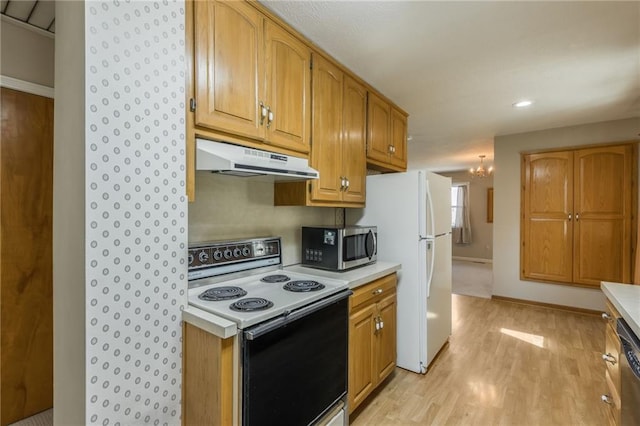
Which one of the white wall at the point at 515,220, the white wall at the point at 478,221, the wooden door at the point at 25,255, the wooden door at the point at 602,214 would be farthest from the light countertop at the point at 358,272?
the white wall at the point at 478,221

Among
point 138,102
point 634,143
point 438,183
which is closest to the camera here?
point 138,102

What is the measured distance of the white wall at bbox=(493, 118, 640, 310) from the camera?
152 inches

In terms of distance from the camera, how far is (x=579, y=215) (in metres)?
3.85

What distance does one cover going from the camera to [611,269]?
363 centimetres

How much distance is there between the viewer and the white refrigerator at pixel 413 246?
94.8 inches

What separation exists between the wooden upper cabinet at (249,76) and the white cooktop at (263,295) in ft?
2.63

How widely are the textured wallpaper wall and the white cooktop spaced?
19 centimetres

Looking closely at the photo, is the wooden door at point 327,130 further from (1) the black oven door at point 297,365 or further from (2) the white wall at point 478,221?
(2) the white wall at point 478,221

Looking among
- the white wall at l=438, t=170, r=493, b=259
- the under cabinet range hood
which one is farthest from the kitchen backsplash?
the white wall at l=438, t=170, r=493, b=259

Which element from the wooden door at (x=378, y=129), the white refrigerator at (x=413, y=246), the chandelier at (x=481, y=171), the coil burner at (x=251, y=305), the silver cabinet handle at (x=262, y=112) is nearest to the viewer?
the coil burner at (x=251, y=305)

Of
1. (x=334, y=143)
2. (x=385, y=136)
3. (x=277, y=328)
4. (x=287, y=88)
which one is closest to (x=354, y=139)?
(x=334, y=143)

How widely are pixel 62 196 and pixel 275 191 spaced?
1176 millimetres

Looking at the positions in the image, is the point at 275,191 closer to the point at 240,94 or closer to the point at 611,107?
the point at 240,94

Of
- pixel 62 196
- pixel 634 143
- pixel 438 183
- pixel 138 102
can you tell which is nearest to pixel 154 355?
pixel 62 196
